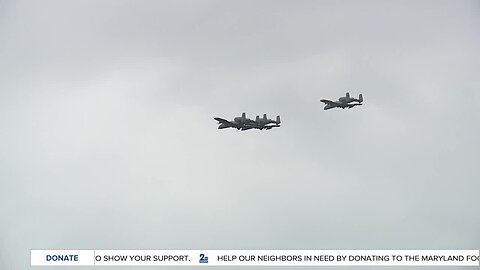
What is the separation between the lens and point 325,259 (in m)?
30.2

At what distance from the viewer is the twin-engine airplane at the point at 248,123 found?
36.7 m

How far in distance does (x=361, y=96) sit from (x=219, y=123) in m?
6.99

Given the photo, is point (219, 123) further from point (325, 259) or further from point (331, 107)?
point (325, 259)

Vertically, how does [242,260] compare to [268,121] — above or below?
below

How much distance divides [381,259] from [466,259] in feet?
10.9

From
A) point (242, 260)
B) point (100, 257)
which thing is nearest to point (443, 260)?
point (242, 260)

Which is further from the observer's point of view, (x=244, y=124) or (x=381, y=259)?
(x=244, y=124)

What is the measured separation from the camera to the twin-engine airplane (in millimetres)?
36694

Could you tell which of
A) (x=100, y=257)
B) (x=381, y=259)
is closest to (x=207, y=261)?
(x=100, y=257)

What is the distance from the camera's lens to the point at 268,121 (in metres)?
37.0

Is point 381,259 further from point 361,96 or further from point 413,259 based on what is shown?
point 361,96

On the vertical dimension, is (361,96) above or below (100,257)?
above

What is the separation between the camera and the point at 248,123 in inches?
1457

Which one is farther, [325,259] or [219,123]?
[219,123]
